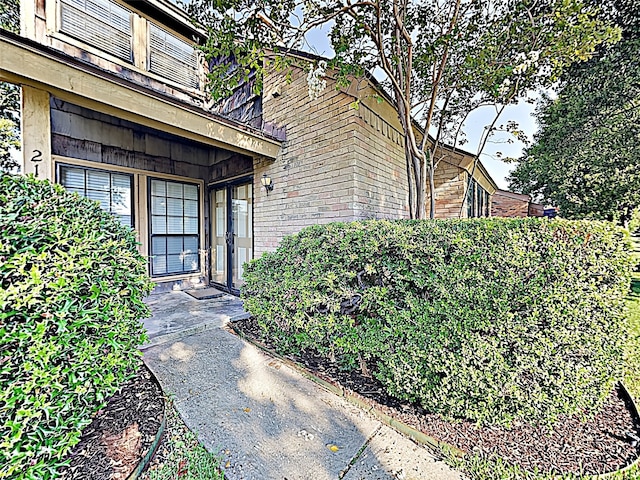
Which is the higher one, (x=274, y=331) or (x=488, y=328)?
(x=488, y=328)

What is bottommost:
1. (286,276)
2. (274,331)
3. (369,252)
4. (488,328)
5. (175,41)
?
(274,331)

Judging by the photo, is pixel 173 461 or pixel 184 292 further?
pixel 184 292

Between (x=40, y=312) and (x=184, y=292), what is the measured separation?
5.08 m

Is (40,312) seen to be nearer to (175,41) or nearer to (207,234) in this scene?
(207,234)

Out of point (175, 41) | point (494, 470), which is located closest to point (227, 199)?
point (175, 41)

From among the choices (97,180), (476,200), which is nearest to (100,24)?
(97,180)

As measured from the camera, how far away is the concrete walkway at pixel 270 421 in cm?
179

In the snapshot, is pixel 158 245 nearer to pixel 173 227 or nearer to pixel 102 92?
pixel 173 227

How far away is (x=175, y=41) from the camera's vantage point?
6082 millimetres

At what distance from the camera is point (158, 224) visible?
616cm

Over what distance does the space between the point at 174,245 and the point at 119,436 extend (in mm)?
4999

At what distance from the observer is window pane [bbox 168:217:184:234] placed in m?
6.35

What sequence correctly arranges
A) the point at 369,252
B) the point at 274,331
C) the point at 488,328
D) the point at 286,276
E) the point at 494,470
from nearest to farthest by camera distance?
the point at 494,470, the point at 488,328, the point at 369,252, the point at 286,276, the point at 274,331

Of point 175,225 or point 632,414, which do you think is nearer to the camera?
point 632,414
